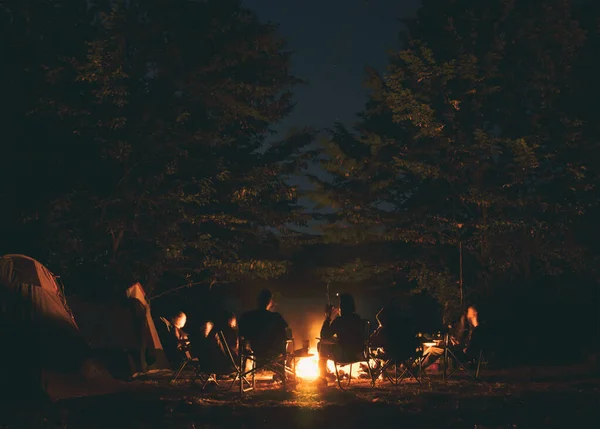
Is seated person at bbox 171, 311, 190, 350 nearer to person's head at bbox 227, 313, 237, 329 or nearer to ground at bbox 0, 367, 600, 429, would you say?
ground at bbox 0, 367, 600, 429

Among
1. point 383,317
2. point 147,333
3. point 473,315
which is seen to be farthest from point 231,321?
point 473,315

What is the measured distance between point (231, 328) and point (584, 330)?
23.8ft

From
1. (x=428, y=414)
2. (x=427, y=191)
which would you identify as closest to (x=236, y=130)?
(x=427, y=191)

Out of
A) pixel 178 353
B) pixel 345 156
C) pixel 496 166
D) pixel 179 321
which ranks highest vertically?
pixel 345 156

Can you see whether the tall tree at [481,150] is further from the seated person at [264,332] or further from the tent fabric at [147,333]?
the seated person at [264,332]

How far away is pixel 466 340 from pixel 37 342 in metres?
6.51

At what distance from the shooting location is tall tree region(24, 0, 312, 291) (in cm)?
1373

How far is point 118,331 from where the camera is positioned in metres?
11.8

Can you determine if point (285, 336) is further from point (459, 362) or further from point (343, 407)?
point (459, 362)

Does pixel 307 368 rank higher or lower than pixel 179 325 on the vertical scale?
lower

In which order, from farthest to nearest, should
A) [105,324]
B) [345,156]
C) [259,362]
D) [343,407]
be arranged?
1. [345,156]
2. [105,324]
3. [259,362]
4. [343,407]

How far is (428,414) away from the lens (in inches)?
287

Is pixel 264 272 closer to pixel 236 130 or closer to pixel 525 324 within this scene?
pixel 236 130

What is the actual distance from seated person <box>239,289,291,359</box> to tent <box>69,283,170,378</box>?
2822 millimetres
